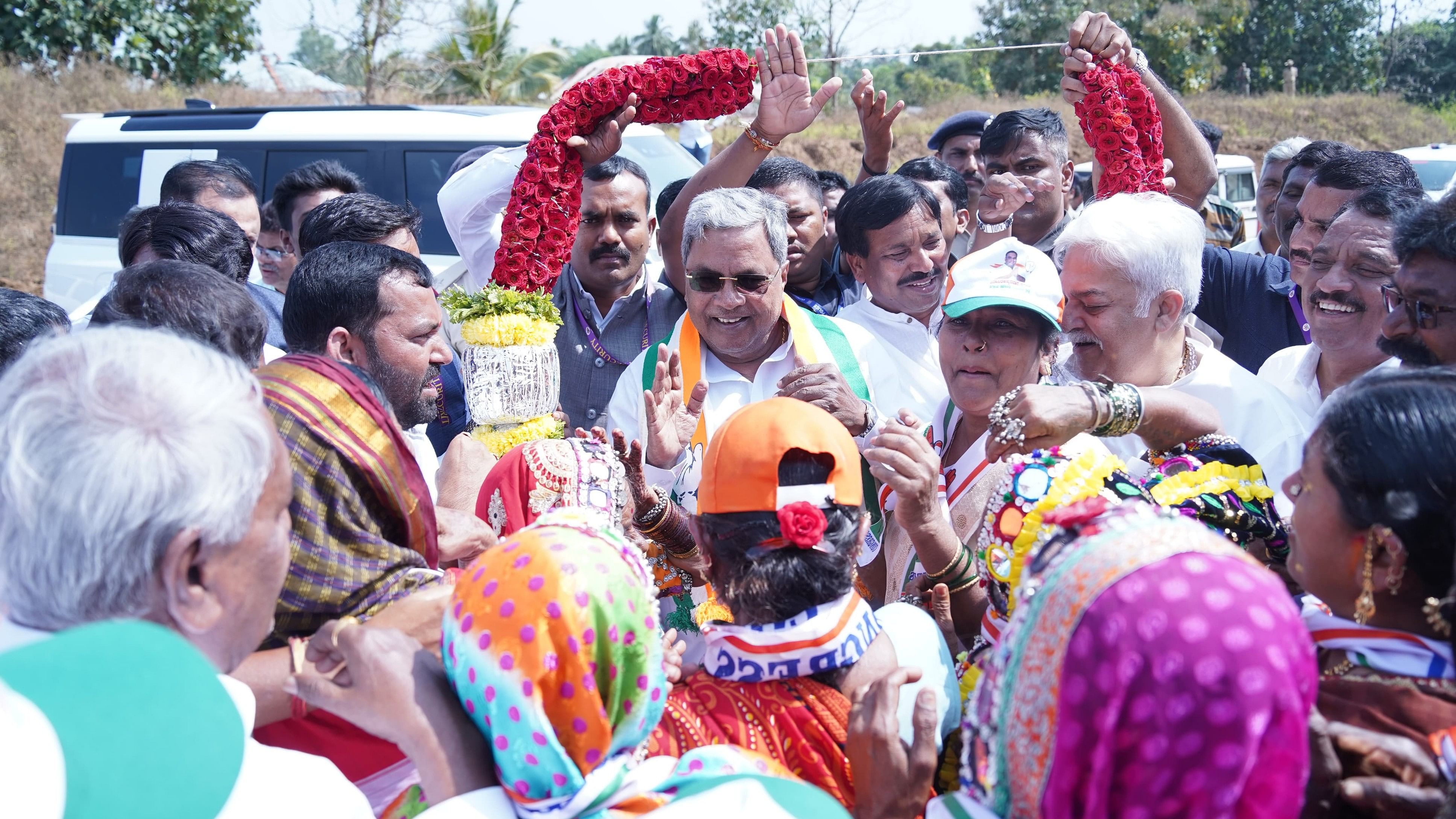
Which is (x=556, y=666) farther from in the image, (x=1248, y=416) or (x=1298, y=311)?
(x=1298, y=311)

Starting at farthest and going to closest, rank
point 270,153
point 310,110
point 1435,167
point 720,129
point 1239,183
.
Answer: point 720,129
point 1239,183
point 1435,167
point 310,110
point 270,153

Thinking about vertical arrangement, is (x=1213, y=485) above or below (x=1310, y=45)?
below

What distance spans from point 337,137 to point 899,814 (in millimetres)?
7770

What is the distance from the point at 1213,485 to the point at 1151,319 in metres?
0.84

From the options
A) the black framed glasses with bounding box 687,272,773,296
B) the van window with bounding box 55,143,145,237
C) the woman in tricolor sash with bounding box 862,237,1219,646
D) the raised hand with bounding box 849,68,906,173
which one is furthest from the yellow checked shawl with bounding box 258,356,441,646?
the van window with bounding box 55,143,145,237

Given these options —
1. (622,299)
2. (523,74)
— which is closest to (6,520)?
(622,299)

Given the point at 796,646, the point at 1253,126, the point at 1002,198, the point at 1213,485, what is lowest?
the point at 796,646

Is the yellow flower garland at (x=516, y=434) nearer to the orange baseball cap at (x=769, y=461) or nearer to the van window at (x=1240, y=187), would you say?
the orange baseball cap at (x=769, y=461)

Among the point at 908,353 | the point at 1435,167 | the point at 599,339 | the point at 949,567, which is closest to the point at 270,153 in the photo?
the point at 599,339

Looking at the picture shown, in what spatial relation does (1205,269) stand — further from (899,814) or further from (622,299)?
(899,814)

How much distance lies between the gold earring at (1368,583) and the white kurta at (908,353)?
6.38 ft

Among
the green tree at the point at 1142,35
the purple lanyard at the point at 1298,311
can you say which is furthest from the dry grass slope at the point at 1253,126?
the purple lanyard at the point at 1298,311

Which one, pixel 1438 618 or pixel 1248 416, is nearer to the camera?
pixel 1438 618

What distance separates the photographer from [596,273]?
4359mm
